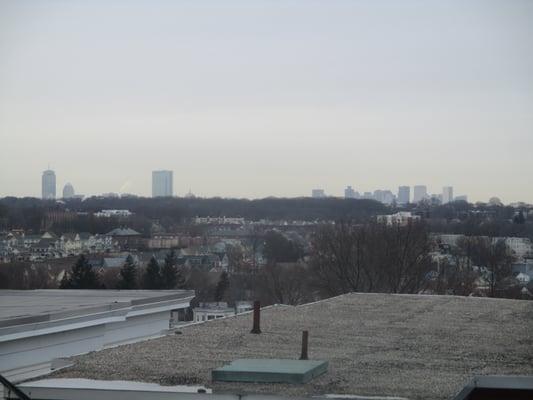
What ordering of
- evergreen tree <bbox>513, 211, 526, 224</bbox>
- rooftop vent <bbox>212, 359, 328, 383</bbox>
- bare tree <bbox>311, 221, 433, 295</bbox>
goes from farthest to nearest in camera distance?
evergreen tree <bbox>513, 211, 526, 224</bbox> → bare tree <bbox>311, 221, 433, 295</bbox> → rooftop vent <bbox>212, 359, 328, 383</bbox>

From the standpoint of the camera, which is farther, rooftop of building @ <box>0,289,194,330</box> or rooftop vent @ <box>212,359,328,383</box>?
rooftop of building @ <box>0,289,194,330</box>

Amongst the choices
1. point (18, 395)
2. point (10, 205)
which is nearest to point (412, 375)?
point (18, 395)

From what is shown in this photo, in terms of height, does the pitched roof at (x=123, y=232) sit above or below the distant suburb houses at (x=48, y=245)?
above

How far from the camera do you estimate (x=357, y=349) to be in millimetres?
11234

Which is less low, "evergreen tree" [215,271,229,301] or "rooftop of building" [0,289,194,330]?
"rooftop of building" [0,289,194,330]

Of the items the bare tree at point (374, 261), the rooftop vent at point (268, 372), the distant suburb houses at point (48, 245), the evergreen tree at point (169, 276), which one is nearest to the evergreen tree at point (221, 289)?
the evergreen tree at point (169, 276)

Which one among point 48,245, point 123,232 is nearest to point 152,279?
point 48,245

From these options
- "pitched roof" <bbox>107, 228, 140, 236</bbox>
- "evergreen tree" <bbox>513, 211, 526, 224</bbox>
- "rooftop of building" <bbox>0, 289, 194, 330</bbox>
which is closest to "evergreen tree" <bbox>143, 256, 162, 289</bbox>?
"rooftop of building" <bbox>0, 289, 194, 330</bbox>

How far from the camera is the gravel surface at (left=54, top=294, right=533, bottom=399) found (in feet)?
29.0

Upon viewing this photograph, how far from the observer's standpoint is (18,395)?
7734mm

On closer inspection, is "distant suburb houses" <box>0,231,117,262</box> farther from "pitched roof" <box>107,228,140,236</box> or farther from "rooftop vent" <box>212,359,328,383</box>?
"rooftop vent" <box>212,359,328,383</box>

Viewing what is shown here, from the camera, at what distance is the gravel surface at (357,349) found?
8828 mm

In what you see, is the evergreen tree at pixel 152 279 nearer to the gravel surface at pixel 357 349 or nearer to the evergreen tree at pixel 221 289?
the evergreen tree at pixel 221 289

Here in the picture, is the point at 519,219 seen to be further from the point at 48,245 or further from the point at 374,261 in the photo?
the point at 374,261
